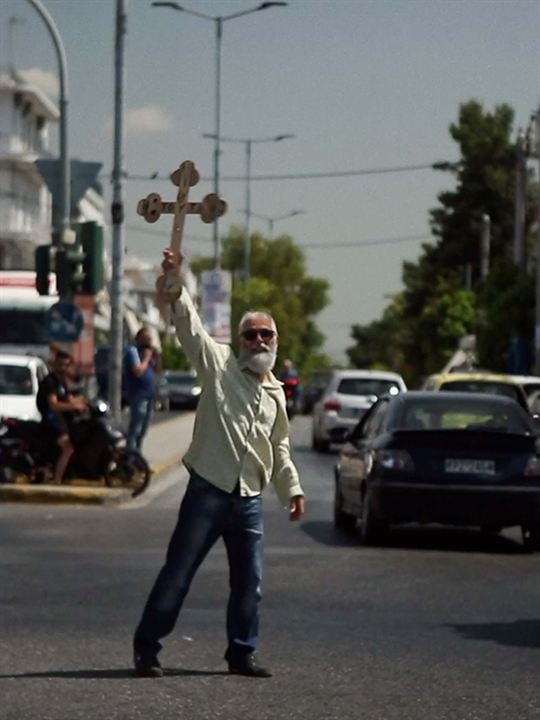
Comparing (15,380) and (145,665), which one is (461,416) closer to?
(145,665)

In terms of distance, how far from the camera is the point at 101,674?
11.1 m

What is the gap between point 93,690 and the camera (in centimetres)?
1046

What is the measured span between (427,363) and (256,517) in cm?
10109

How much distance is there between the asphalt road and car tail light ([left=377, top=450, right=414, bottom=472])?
0.69 meters

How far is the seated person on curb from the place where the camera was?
24922 millimetres

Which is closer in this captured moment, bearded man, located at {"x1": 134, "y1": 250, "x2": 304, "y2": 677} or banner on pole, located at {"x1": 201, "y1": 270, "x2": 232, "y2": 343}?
bearded man, located at {"x1": 134, "y1": 250, "x2": 304, "y2": 677}

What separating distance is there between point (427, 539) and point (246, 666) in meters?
10.2

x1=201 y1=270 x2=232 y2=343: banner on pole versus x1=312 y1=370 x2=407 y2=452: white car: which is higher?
x1=201 y1=270 x2=232 y2=343: banner on pole

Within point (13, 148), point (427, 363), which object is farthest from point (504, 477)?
point (13, 148)

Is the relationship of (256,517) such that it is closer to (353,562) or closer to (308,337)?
(353,562)

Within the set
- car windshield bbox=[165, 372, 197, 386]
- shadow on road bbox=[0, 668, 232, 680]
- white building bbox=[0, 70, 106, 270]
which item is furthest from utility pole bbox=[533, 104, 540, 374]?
shadow on road bbox=[0, 668, 232, 680]

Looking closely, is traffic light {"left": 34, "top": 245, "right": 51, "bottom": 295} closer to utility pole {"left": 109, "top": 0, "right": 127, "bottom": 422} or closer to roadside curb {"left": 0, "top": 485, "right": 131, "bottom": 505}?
roadside curb {"left": 0, "top": 485, "right": 131, "bottom": 505}

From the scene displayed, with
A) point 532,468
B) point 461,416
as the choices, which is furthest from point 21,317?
point 532,468

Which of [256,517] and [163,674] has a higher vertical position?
[256,517]
